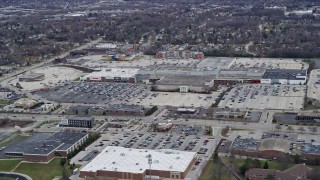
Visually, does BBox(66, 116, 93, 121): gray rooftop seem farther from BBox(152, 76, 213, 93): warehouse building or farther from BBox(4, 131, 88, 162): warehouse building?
BBox(152, 76, 213, 93): warehouse building

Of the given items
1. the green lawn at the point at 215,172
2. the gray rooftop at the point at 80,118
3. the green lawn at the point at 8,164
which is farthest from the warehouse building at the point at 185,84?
the green lawn at the point at 8,164

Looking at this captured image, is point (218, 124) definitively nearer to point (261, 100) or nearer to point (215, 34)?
point (261, 100)

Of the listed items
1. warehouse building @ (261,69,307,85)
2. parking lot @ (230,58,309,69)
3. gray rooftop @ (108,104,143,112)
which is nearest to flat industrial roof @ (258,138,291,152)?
gray rooftop @ (108,104,143,112)

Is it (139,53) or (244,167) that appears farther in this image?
(139,53)

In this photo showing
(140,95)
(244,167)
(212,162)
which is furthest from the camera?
(140,95)

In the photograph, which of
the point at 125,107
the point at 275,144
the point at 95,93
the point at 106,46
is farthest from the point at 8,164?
the point at 106,46

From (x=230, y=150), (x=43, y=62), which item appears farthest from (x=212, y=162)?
(x=43, y=62)
